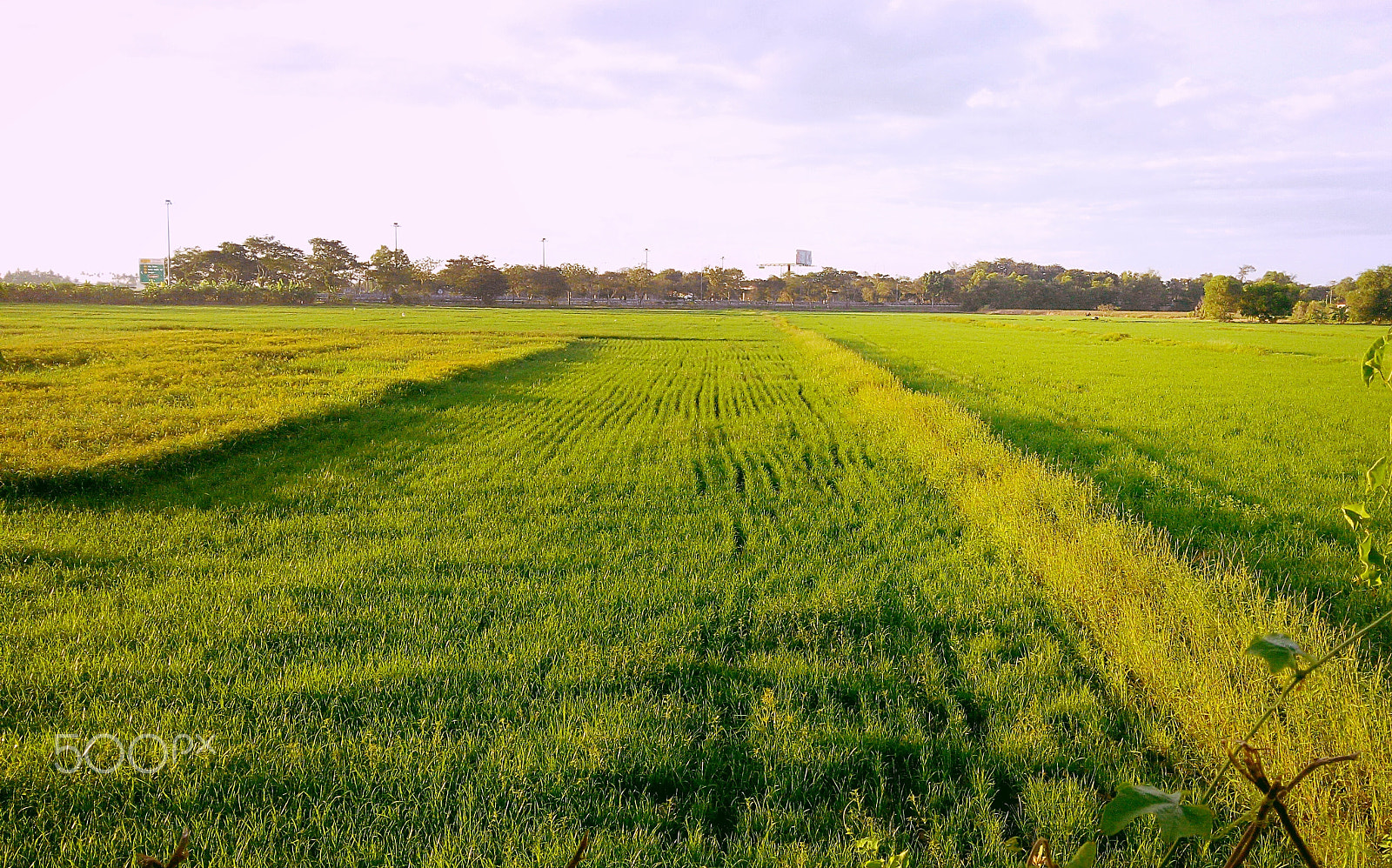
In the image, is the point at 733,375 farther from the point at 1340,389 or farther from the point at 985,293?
the point at 985,293

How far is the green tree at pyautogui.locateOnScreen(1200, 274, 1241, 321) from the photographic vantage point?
72.2 metres

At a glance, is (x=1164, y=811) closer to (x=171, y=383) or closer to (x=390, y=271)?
(x=171, y=383)

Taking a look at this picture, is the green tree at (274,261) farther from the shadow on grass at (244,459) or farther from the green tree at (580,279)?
the shadow on grass at (244,459)

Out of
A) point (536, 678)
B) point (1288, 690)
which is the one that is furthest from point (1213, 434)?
point (1288, 690)

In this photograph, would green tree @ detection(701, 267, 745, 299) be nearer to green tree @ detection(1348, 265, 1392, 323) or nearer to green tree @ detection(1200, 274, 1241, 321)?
green tree @ detection(1200, 274, 1241, 321)

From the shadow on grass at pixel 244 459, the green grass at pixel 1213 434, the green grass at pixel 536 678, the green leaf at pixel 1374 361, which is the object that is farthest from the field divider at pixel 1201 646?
the shadow on grass at pixel 244 459

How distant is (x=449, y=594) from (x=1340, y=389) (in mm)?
23352

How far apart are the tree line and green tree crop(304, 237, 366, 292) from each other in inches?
6.5

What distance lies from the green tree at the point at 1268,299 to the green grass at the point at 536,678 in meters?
82.4

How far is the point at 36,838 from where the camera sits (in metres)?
3.12

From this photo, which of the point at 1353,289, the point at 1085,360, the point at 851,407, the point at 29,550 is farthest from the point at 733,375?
the point at 1353,289

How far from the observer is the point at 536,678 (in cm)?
448

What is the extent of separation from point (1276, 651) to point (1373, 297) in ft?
251

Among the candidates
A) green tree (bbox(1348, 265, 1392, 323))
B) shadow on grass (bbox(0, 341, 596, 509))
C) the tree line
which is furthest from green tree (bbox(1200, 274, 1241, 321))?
shadow on grass (bbox(0, 341, 596, 509))
